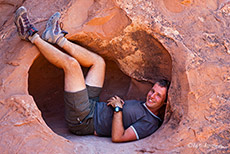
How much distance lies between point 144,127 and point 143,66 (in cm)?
75

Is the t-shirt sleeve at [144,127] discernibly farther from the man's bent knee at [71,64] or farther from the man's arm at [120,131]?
the man's bent knee at [71,64]

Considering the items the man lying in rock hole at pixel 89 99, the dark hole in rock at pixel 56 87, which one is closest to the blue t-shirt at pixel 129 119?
the man lying in rock hole at pixel 89 99

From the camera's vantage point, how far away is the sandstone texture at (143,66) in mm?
2342

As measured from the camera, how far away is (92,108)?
118 inches

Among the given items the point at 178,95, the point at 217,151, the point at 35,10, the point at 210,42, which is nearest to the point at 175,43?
the point at 210,42

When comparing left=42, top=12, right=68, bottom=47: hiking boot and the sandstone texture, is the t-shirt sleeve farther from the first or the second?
left=42, top=12, right=68, bottom=47: hiking boot

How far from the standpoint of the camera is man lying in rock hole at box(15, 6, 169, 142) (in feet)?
8.69

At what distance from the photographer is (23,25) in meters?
2.55

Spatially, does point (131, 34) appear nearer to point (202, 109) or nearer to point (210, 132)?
point (202, 109)

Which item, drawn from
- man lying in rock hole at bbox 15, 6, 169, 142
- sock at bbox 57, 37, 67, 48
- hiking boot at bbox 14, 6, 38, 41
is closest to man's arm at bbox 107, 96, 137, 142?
man lying in rock hole at bbox 15, 6, 169, 142

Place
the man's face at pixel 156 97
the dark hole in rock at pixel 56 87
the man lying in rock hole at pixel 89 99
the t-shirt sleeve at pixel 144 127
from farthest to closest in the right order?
the dark hole in rock at pixel 56 87 < the man's face at pixel 156 97 < the t-shirt sleeve at pixel 144 127 < the man lying in rock hole at pixel 89 99

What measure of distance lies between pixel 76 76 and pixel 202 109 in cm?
126

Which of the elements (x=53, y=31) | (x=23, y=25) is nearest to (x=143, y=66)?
(x=53, y=31)

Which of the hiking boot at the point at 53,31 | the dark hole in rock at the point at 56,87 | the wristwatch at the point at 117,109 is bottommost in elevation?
the dark hole in rock at the point at 56,87
